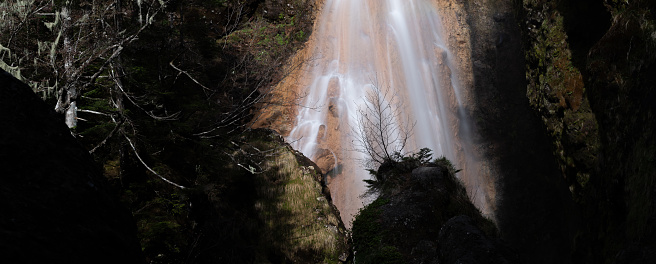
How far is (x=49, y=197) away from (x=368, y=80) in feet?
62.1

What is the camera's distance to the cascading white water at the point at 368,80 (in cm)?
1858

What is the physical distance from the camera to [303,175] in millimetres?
13180

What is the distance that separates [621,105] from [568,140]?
3.68 metres

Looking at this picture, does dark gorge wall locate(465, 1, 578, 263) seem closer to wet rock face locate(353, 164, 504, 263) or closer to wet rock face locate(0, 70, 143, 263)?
wet rock face locate(353, 164, 504, 263)

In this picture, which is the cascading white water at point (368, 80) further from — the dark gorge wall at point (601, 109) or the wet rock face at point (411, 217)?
the wet rock face at point (411, 217)

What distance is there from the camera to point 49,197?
6.32 feet

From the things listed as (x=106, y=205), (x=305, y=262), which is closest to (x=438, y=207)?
(x=305, y=262)

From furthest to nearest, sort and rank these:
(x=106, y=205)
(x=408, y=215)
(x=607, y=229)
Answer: (x=408, y=215), (x=607, y=229), (x=106, y=205)

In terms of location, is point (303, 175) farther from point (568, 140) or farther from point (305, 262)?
point (568, 140)

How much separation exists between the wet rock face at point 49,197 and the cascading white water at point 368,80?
15.6m

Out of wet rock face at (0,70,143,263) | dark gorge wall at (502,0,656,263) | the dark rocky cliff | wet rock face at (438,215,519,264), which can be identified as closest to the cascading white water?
dark gorge wall at (502,0,656,263)

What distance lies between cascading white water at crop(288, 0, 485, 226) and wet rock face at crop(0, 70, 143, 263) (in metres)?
15.6

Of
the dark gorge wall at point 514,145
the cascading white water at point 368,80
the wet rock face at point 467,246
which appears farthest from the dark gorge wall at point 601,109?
the cascading white water at point 368,80

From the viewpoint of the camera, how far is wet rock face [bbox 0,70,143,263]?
1.67 metres
